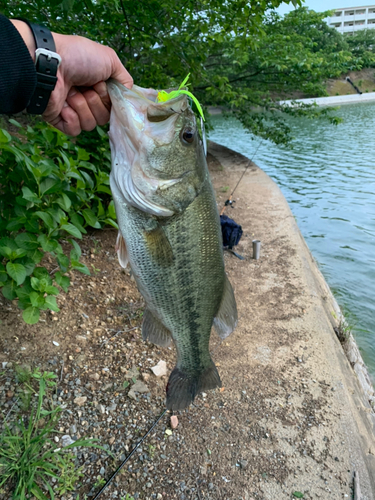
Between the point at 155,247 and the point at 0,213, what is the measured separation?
1586 millimetres

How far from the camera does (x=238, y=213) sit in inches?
366

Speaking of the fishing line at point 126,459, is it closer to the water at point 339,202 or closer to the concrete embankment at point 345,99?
the water at point 339,202

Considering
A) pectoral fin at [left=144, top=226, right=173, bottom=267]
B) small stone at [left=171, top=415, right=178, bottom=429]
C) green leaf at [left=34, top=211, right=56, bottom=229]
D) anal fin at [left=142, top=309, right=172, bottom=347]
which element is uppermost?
pectoral fin at [left=144, top=226, right=173, bottom=267]

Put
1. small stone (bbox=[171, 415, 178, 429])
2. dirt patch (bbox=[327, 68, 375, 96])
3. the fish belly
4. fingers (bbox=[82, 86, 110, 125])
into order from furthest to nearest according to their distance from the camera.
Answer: dirt patch (bbox=[327, 68, 375, 96]) < small stone (bbox=[171, 415, 178, 429]) < fingers (bbox=[82, 86, 110, 125]) < the fish belly

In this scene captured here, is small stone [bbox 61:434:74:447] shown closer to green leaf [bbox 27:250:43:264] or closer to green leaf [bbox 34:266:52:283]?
green leaf [bbox 34:266:52:283]

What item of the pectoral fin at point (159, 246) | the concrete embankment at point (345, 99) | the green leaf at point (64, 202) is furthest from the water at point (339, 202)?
the concrete embankment at point (345, 99)

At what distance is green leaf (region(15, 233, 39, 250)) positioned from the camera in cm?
246

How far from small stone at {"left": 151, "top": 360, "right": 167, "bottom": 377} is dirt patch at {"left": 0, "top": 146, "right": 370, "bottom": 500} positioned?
0.06 metres

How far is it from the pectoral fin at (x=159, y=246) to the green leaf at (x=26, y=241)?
1143mm

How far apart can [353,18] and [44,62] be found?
348 ft

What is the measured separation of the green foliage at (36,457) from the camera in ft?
7.30

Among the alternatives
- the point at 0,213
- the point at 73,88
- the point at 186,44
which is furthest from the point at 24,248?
the point at 186,44

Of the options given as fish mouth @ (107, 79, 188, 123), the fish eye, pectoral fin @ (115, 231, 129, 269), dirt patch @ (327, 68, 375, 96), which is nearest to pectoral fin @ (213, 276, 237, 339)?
pectoral fin @ (115, 231, 129, 269)

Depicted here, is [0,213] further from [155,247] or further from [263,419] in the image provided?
[263,419]
